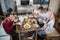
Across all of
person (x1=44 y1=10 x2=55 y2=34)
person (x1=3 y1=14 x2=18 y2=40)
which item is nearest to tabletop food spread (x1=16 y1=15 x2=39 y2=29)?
person (x1=3 y1=14 x2=18 y2=40)

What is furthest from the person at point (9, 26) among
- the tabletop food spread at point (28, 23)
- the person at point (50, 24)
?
the person at point (50, 24)

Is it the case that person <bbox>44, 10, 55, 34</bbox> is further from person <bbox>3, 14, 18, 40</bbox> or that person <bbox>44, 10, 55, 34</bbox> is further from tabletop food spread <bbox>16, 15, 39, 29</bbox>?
person <bbox>3, 14, 18, 40</bbox>

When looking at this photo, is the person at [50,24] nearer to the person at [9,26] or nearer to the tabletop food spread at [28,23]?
the tabletop food spread at [28,23]

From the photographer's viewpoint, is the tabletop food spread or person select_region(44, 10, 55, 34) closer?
the tabletop food spread

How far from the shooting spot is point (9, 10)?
5.88m

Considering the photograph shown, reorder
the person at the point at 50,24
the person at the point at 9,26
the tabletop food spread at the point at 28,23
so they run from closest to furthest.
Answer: the tabletop food spread at the point at 28,23
the person at the point at 9,26
the person at the point at 50,24

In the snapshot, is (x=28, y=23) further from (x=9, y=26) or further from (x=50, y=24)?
(x=50, y=24)

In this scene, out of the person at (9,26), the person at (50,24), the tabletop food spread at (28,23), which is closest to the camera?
the tabletop food spread at (28,23)

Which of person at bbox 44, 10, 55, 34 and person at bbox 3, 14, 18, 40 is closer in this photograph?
person at bbox 3, 14, 18, 40

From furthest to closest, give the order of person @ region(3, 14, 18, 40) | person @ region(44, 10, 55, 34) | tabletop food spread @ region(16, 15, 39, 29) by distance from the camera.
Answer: person @ region(44, 10, 55, 34)
person @ region(3, 14, 18, 40)
tabletop food spread @ region(16, 15, 39, 29)

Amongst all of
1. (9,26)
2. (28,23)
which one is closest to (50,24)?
(28,23)

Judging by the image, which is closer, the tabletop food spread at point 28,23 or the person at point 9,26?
the tabletop food spread at point 28,23

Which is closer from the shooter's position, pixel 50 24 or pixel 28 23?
pixel 28 23

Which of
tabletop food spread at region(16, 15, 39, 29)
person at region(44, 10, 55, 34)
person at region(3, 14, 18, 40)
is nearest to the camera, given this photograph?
tabletop food spread at region(16, 15, 39, 29)
